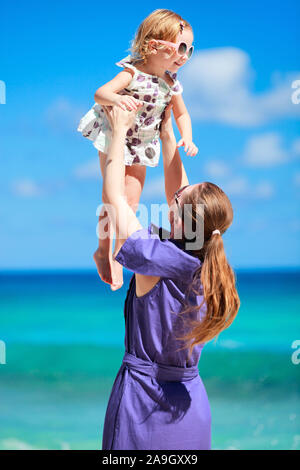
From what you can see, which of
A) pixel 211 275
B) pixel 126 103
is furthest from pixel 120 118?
pixel 211 275

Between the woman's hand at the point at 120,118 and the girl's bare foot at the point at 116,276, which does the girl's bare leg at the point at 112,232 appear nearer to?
the girl's bare foot at the point at 116,276

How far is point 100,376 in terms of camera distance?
8258 millimetres

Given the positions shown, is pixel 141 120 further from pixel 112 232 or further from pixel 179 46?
pixel 112 232

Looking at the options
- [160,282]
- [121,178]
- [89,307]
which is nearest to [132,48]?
[121,178]

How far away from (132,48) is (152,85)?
141mm

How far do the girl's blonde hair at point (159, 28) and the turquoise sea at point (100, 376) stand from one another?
3587mm

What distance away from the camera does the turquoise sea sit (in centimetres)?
662

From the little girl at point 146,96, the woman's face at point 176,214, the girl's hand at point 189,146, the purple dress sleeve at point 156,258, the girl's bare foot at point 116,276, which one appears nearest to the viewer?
the purple dress sleeve at point 156,258

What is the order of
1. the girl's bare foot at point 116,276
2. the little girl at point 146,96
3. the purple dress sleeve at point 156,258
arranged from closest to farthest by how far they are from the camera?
the purple dress sleeve at point 156,258, the little girl at point 146,96, the girl's bare foot at point 116,276

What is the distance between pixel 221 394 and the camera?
7535mm

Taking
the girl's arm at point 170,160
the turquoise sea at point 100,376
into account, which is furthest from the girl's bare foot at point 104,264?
the turquoise sea at point 100,376

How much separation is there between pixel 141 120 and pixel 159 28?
29 cm

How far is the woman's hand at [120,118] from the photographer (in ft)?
5.66
